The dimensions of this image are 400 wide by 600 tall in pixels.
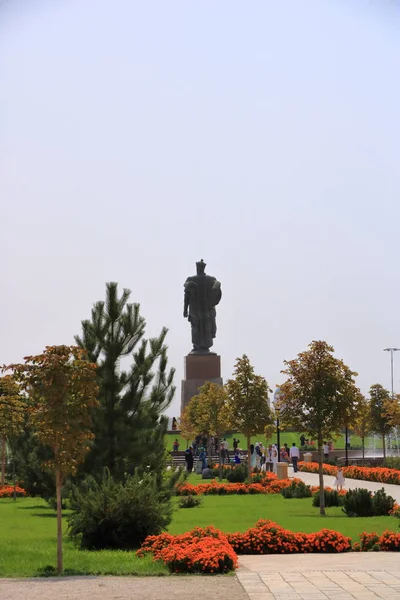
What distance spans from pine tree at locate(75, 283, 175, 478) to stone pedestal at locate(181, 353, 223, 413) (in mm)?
41382

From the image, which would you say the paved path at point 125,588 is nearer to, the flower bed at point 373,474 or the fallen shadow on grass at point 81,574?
the fallen shadow on grass at point 81,574

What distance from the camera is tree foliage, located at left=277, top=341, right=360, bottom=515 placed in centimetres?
2148

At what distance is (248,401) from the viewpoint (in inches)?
1255

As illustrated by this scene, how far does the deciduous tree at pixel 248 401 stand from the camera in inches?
1256

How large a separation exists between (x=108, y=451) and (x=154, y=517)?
13.3 ft

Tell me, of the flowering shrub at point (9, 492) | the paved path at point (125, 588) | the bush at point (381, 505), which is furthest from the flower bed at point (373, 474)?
the paved path at point (125, 588)

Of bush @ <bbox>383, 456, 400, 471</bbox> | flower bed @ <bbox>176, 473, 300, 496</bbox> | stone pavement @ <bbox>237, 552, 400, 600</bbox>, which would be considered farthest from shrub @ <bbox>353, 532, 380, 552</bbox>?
bush @ <bbox>383, 456, 400, 471</bbox>

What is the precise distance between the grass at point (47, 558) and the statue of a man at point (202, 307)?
43619 millimetres

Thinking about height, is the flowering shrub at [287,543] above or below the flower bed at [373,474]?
above

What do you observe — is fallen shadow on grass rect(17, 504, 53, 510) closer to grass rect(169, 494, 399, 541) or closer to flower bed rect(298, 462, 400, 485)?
grass rect(169, 494, 399, 541)

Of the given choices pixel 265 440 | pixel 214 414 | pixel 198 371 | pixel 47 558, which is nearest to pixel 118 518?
pixel 47 558

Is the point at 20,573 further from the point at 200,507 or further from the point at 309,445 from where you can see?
the point at 309,445

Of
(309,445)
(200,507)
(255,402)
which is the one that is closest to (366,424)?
(309,445)

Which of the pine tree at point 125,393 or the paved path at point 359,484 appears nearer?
the pine tree at point 125,393
